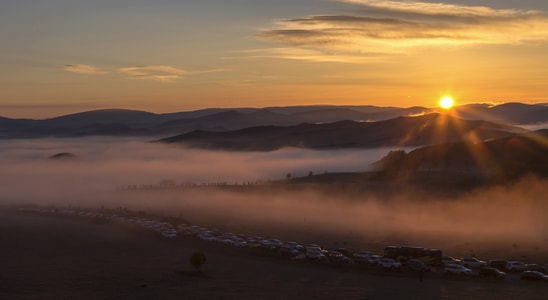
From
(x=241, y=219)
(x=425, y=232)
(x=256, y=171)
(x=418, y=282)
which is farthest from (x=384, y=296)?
(x=256, y=171)

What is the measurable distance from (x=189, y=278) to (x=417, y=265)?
1292 cm

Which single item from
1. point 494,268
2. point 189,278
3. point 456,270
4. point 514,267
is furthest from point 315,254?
point 514,267

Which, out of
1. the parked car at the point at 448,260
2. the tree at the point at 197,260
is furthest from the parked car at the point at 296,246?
the parked car at the point at 448,260

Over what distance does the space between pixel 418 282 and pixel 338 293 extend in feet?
18.2

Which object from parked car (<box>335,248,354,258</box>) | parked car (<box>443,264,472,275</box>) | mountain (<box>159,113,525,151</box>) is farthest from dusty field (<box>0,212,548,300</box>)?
mountain (<box>159,113,525,151</box>)

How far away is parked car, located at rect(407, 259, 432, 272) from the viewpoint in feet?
135

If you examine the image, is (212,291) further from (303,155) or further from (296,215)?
(303,155)

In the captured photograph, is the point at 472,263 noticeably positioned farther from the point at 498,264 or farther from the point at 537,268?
the point at 537,268

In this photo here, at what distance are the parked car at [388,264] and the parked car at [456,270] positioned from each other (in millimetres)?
2695

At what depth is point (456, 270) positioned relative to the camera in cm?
4006

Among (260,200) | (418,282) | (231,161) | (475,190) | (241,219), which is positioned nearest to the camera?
(418,282)

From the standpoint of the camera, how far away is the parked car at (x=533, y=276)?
38.4 meters

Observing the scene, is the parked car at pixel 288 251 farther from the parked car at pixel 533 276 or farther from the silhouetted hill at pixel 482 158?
the silhouetted hill at pixel 482 158

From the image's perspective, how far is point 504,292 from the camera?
35.5 metres
